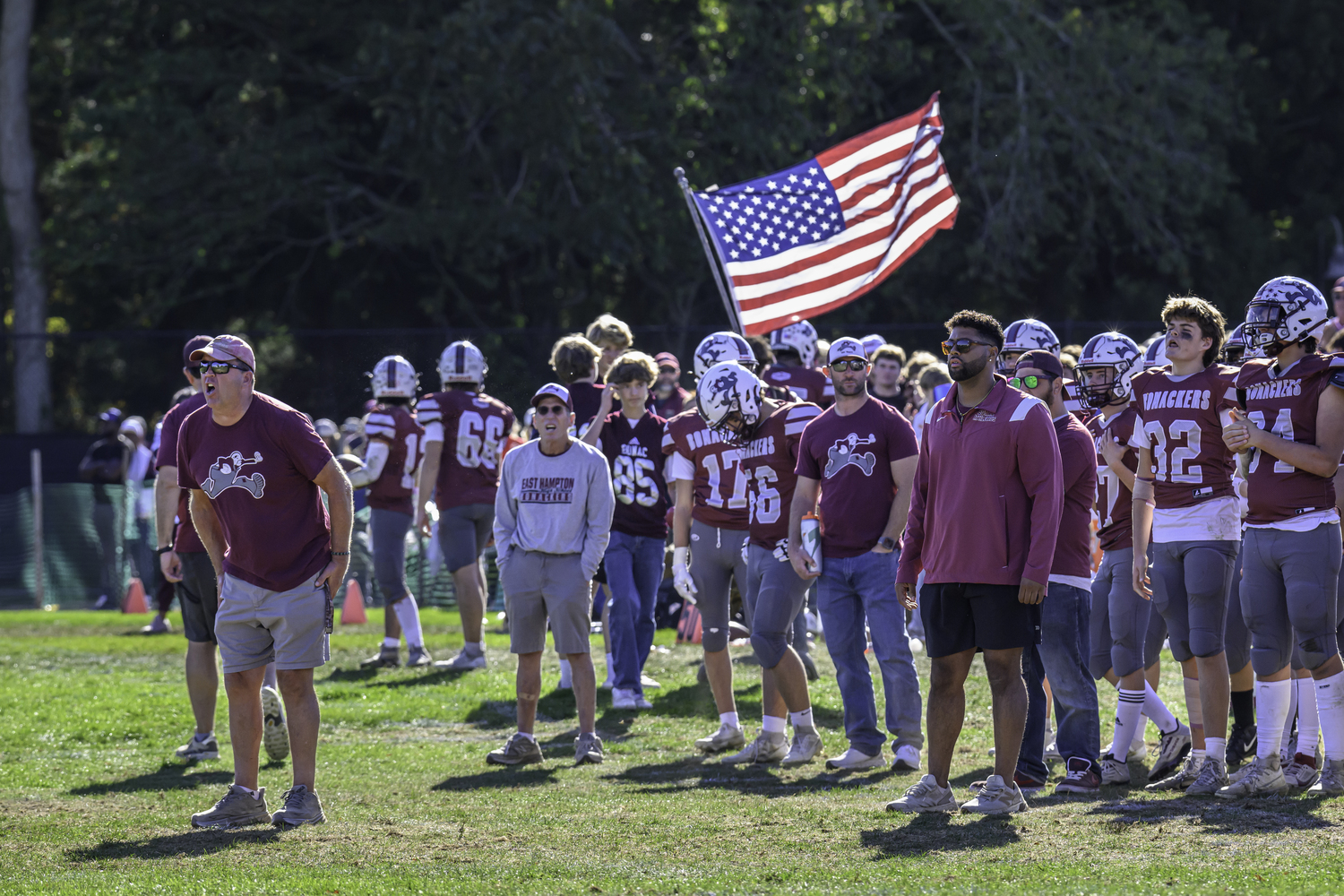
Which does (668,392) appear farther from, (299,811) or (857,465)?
(299,811)

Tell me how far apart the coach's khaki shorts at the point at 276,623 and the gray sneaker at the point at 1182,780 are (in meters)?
3.96

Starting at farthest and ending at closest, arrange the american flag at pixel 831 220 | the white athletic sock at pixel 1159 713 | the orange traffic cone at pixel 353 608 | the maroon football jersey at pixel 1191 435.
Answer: the orange traffic cone at pixel 353 608 < the american flag at pixel 831 220 < the white athletic sock at pixel 1159 713 < the maroon football jersey at pixel 1191 435

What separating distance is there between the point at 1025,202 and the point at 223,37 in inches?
543

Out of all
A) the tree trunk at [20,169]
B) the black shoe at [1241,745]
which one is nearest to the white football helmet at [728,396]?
the black shoe at [1241,745]

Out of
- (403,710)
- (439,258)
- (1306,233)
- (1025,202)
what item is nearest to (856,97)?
(1025,202)

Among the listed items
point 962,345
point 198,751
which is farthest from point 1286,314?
point 198,751

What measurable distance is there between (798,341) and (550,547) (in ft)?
11.6

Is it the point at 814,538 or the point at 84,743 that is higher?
the point at 814,538

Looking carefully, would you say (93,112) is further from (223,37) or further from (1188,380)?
(1188,380)

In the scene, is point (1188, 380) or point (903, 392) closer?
point (1188, 380)

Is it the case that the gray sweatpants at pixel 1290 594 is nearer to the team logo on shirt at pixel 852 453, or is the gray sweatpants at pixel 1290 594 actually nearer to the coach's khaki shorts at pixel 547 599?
the team logo on shirt at pixel 852 453

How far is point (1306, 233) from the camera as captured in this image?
29.0 m

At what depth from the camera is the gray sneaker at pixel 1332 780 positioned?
23.2ft

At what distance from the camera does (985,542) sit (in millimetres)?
6691
